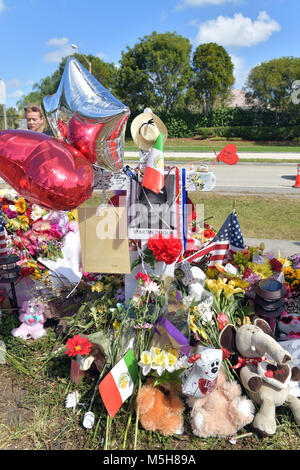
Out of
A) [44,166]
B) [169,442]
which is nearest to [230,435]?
[169,442]

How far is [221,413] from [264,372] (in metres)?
0.34

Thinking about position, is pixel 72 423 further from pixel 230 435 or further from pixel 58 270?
pixel 58 270

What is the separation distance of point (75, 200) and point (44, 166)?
260 millimetres

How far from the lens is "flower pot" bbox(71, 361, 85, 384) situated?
2317 millimetres

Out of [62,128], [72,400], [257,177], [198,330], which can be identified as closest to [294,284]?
[198,330]

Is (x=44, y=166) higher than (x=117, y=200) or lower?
higher

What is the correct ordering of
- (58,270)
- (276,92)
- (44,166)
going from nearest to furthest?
(44,166), (58,270), (276,92)

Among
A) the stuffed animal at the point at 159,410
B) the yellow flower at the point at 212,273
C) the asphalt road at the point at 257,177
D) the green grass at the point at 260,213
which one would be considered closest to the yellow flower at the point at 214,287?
the yellow flower at the point at 212,273

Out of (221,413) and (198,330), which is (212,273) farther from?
(221,413)

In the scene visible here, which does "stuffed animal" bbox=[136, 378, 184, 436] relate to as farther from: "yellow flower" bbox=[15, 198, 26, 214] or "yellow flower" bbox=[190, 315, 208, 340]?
"yellow flower" bbox=[15, 198, 26, 214]

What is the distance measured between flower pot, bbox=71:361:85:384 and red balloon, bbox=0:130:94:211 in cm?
107

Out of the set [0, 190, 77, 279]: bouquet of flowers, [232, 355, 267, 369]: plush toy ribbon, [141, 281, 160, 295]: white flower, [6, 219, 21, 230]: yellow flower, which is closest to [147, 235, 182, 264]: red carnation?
[141, 281, 160, 295]: white flower

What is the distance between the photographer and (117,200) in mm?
2906

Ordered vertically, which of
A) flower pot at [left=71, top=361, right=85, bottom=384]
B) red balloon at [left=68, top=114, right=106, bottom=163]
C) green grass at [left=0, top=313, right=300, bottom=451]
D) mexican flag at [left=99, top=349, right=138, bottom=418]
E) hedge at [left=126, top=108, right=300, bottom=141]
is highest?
hedge at [left=126, top=108, right=300, bottom=141]
